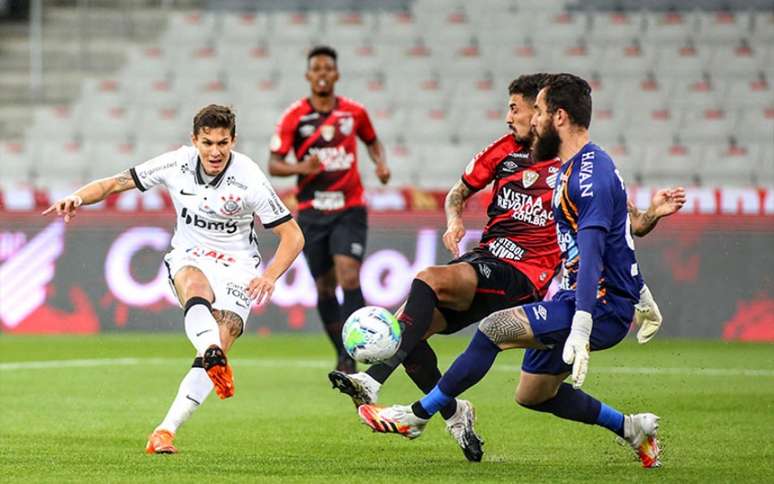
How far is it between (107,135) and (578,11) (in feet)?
24.5

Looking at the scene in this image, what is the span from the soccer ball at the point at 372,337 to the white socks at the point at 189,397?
1.02m

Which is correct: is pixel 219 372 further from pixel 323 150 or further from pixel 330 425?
pixel 323 150

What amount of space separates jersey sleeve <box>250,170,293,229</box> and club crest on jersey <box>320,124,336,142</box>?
4.02 m

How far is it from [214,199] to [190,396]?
1143 millimetres

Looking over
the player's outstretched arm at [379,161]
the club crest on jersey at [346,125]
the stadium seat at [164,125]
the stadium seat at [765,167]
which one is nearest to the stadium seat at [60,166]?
the stadium seat at [164,125]

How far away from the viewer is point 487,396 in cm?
1110

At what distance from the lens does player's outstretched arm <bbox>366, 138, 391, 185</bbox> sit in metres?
12.2

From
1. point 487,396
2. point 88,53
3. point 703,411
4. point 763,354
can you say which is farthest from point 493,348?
point 88,53

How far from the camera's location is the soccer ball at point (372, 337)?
7215 mm

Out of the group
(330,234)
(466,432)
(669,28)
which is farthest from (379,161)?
(669,28)

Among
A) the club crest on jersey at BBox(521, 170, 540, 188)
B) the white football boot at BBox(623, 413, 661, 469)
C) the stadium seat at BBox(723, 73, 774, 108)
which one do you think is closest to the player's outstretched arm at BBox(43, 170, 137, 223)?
the club crest on jersey at BBox(521, 170, 540, 188)

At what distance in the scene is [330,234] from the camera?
12.1 m

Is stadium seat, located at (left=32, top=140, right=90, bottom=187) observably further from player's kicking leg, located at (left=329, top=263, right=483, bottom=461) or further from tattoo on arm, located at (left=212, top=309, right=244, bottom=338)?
player's kicking leg, located at (left=329, top=263, right=483, bottom=461)

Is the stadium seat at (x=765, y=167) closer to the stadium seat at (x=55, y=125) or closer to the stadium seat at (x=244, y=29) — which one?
the stadium seat at (x=244, y=29)
